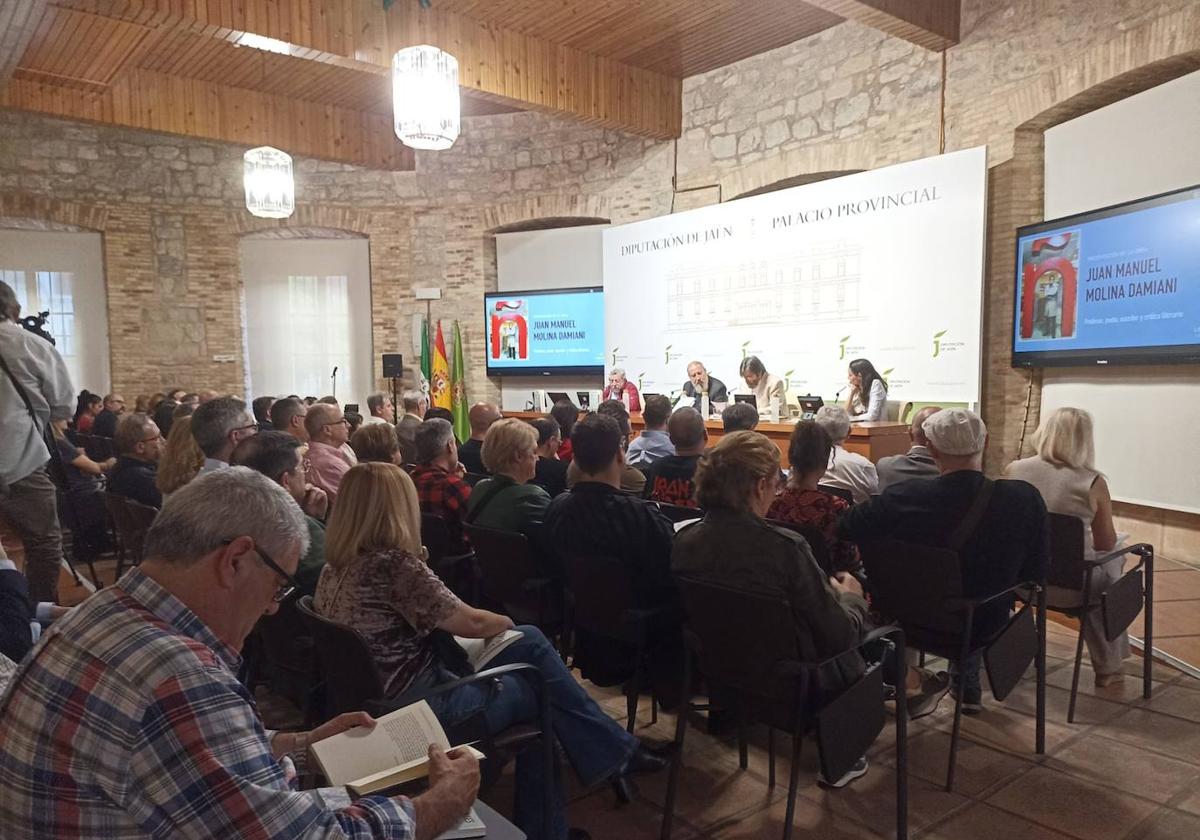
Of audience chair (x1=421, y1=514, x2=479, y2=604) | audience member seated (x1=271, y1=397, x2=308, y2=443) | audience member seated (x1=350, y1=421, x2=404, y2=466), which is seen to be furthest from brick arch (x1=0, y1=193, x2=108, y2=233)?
audience chair (x1=421, y1=514, x2=479, y2=604)

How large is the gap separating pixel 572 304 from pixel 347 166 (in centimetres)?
376

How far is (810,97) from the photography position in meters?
7.97

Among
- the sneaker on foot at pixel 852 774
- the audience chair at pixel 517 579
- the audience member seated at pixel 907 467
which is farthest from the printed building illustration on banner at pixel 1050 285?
the audience chair at pixel 517 579

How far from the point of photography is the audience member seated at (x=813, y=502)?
285cm

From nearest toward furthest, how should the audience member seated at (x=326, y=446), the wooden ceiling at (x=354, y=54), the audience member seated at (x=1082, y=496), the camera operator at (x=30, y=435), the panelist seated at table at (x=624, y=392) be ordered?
the audience member seated at (x=1082, y=496) < the camera operator at (x=30, y=435) < the audience member seated at (x=326, y=446) < the wooden ceiling at (x=354, y=54) < the panelist seated at table at (x=624, y=392)

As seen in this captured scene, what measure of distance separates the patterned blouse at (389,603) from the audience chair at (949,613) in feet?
4.78

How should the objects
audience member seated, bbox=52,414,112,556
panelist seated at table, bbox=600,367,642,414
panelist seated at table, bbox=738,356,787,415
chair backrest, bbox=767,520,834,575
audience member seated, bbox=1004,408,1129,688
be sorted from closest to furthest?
chair backrest, bbox=767,520,834,575, audience member seated, bbox=1004,408,1129,688, audience member seated, bbox=52,414,112,556, panelist seated at table, bbox=738,356,787,415, panelist seated at table, bbox=600,367,642,414

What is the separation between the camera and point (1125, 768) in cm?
259

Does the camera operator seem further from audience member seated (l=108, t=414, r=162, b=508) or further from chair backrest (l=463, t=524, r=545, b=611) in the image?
chair backrest (l=463, t=524, r=545, b=611)

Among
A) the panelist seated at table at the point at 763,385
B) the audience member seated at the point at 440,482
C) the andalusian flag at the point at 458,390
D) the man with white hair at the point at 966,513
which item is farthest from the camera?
the andalusian flag at the point at 458,390

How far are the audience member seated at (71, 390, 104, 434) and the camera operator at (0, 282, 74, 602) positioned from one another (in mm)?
4838

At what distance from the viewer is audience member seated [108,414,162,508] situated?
420 centimetres

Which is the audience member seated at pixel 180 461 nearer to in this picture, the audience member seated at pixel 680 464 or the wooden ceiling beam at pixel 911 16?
the audience member seated at pixel 680 464

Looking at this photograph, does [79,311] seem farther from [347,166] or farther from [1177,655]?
[1177,655]
